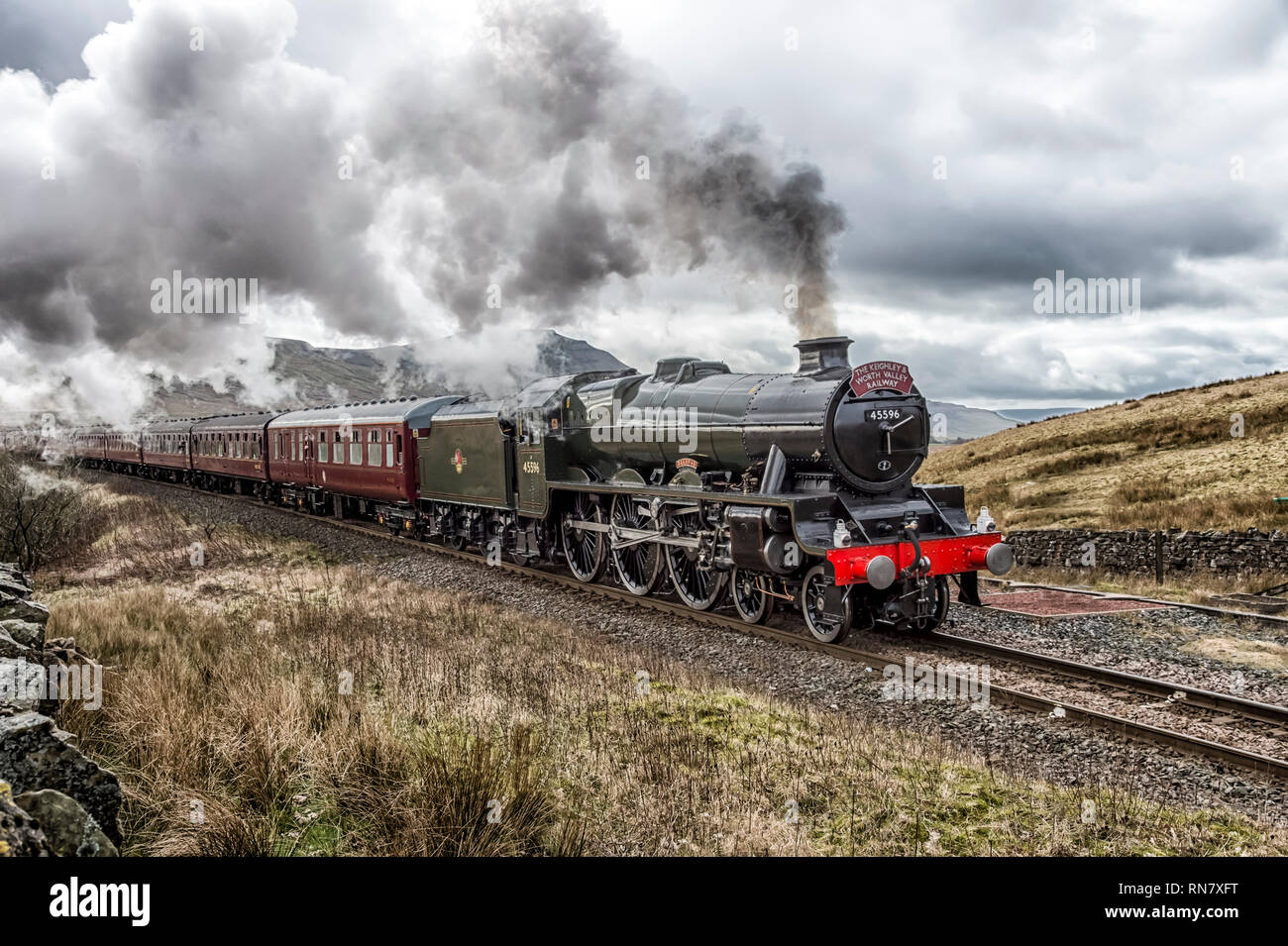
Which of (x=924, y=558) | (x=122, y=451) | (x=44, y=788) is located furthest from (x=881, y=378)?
(x=122, y=451)

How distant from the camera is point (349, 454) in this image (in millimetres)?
21359

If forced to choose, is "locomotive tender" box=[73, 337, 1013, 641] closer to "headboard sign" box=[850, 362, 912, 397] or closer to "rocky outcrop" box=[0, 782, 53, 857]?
"headboard sign" box=[850, 362, 912, 397]

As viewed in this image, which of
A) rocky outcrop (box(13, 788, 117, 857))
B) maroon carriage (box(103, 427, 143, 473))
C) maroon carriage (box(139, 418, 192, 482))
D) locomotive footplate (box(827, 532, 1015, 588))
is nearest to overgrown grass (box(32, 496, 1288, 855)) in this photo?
rocky outcrop (box(13, 788, 117, 857))

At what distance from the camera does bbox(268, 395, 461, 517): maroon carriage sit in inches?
738

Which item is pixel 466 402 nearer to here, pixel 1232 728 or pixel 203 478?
pixel 1232 728

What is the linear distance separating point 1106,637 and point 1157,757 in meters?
3.68

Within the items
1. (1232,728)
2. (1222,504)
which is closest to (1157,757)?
(1232,728)

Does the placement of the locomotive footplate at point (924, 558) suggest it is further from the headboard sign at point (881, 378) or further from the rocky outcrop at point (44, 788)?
the rocky outcrop at point (44, 788)

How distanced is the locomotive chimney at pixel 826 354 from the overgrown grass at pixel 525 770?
Answer: 4.01 m

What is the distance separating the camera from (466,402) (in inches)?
663

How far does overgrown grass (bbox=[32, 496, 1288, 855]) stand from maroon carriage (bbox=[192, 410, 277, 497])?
68.6 feet

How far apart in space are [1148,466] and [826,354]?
23464 millimetres

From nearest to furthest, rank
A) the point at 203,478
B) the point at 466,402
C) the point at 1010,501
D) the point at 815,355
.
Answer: the point at 815,355
the point at 466,402
the point at 1010,501
the point at 203,478

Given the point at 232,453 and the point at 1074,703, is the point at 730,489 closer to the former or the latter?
the point at 1074,703
